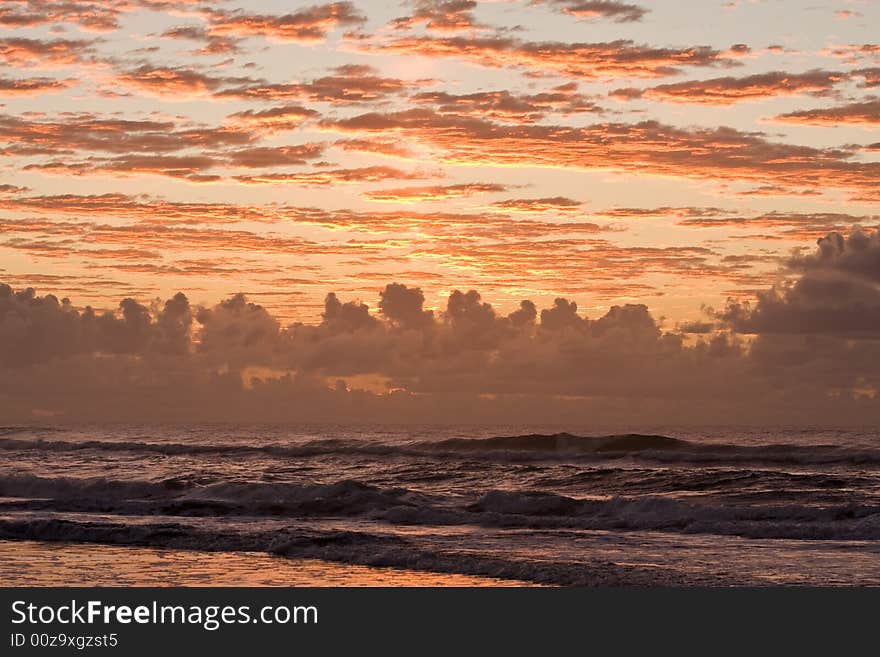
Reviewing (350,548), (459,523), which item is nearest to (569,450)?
(459,523)

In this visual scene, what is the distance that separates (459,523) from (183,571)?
11.9 metres

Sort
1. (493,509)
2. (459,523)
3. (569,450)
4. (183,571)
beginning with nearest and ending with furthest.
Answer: (183,571) → (459,523) → (493,509) → (569,450)

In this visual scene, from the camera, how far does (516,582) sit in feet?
70.5

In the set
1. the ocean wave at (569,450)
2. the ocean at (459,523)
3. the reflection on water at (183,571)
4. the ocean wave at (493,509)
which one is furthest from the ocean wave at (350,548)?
the ocean wave at (569,450)

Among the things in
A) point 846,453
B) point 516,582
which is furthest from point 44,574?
point 846,453

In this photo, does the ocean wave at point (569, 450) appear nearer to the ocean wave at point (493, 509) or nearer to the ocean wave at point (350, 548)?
the ocean wave at point (493, 509)

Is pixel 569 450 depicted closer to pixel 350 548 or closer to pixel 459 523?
pixel 459 523

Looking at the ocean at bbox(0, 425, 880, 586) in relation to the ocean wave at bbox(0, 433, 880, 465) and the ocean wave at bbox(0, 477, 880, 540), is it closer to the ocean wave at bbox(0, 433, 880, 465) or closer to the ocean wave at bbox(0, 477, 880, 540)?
the ocean wave at bbox(0, 477, 880, 540)

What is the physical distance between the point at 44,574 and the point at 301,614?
8485mm

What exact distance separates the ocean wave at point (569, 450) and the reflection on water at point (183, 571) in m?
36.8

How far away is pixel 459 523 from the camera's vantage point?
3269 centimetres

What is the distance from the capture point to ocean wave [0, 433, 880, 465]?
57.9m

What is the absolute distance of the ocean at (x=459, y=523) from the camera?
22.3m

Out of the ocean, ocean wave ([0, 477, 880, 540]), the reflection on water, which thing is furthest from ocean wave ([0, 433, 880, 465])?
the reflection on water
